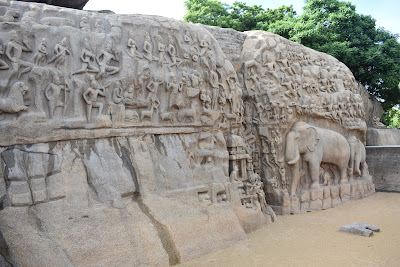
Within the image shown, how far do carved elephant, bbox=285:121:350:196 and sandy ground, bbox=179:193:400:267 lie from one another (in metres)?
1.06

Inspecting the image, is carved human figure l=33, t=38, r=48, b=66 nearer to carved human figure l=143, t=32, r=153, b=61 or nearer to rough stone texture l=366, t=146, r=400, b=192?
carved human figure l=143, t=32, r=153, b=61

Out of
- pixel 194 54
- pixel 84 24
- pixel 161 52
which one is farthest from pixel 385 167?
pixel 84 24

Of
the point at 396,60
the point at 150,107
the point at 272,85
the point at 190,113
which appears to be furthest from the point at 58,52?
the point at 396,60

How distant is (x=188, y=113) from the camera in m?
7.31

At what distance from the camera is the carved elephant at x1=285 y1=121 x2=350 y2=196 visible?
929cm

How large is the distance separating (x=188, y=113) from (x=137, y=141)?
1.29 meters

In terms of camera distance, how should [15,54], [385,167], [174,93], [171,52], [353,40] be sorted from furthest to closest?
[353,40] < [385,167] < [171,52] < [174,93] < [15,54]

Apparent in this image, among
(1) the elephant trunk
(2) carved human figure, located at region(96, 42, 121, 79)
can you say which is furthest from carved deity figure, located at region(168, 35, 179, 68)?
(1) the elephant trunk

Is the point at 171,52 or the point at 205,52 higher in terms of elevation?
the point at 205,52

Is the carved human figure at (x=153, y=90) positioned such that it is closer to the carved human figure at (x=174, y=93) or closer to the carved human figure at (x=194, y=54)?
the carved human figure at (x=174, y=93)

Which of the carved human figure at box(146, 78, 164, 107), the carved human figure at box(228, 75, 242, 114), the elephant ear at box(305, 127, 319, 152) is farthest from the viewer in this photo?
the elephant ear at box(305, 127, 319, 152)

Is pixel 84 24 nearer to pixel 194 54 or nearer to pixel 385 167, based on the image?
pixel 194 54

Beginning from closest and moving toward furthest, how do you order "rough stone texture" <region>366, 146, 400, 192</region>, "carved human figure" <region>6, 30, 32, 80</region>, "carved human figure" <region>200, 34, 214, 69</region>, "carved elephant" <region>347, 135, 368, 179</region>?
"carved human figure" <region>6, 30, 32, 80</region>, "carved human figure" <region>200, 34, 214, 69</region>, "carved elephant" <region>347, 135, 368, 179</region>, "rough stone texture" <region>366, 146, 400, 192</region>

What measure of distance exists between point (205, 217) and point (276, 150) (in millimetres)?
3344
